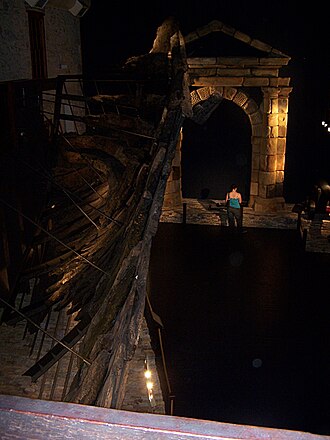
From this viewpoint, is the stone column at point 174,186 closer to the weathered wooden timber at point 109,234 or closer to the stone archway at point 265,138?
the stone archway at point 265,138

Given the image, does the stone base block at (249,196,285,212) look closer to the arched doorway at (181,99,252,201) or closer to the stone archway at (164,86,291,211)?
the stone archway at (164,86,291,211)

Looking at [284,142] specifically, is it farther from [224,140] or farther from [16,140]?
[16,140]

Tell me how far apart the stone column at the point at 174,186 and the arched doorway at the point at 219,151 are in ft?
3.04

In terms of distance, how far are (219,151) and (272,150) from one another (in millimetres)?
2000

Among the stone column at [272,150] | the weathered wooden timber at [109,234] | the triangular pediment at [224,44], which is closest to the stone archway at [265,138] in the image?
the stone column at [272,150]

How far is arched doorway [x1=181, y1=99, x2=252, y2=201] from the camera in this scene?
590 inches

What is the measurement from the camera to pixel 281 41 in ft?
44.8

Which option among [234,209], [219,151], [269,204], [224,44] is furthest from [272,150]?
[224,44]

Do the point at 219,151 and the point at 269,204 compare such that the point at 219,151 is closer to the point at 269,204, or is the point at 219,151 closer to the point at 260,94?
the point at 260,94

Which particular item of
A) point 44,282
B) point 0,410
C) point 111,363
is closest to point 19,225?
point 44,282

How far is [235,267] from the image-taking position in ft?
33.1

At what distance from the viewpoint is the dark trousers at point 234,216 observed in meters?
12.5

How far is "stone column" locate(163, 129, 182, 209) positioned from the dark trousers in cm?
255

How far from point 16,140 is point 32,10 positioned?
181 inches
